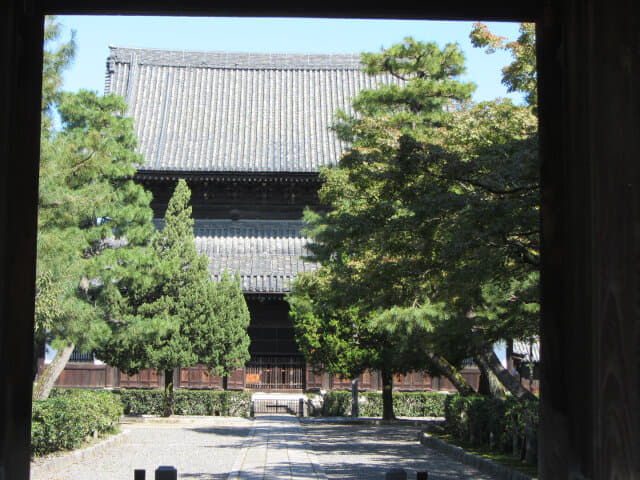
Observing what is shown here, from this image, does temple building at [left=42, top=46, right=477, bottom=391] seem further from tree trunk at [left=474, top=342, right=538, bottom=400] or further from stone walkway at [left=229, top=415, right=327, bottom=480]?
tree trunk at [left=474, top=342, right=538, bottom=400]

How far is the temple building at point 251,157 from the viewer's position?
26031mm

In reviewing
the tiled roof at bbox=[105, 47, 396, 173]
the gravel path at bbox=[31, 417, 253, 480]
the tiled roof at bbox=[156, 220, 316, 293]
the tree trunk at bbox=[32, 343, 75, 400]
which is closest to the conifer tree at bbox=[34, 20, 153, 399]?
the tree trunk at bbox=[32, 343, 75, 400]

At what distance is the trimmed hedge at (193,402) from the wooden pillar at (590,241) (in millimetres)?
20961

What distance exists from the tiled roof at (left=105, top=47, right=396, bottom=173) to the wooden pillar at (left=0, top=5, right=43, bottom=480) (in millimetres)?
23053

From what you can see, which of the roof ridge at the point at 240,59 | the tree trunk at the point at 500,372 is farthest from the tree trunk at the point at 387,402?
the roof ridge at the point at 240,59

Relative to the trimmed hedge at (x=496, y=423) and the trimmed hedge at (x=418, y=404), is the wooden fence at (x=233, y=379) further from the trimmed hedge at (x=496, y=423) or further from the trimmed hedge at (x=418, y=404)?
the trimmed hedge at (x=496, y=423)

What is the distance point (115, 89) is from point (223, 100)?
4.23 m

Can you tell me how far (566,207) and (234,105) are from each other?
2836 centimetres

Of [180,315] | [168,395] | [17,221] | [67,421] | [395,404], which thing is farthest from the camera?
[395,404]

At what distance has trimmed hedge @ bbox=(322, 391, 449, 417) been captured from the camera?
82.2 ft

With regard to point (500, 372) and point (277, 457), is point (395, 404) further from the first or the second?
point (277, 457)

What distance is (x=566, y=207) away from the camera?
12.6 ft

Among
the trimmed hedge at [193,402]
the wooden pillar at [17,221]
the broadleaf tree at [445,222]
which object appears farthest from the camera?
the trimmed hedge at [193,402]

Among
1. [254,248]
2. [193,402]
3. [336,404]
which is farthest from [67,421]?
[254,248]
